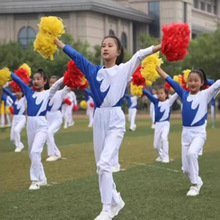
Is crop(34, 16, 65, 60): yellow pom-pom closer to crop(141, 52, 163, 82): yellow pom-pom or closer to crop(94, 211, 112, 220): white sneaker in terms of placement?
crop(141, 52, 163, 82): yellow pom-pom

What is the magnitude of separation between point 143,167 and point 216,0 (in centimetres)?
7289

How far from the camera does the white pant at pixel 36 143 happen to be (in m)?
10.1

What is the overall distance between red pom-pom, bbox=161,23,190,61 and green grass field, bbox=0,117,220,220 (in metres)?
1.97

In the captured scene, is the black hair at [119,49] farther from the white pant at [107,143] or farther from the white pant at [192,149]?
the white pant at [192,149]

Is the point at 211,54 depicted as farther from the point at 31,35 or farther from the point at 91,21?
the point at 31,35

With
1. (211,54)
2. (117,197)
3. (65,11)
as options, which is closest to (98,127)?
(117,197)

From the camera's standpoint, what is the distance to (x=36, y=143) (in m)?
10.3

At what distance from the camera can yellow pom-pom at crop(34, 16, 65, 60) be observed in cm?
767

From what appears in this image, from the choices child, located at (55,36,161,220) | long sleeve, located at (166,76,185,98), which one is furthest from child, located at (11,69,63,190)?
child, located at (55,36,161,220)

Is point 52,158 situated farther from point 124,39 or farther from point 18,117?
point 124,39

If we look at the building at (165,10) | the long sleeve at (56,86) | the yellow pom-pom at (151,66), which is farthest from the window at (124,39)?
the yellow pom-pom at (151,66)

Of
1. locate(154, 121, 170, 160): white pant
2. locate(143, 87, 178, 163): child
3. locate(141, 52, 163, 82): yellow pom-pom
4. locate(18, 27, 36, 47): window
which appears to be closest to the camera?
locate(141, 52, 163, 82): yellow pom-pom

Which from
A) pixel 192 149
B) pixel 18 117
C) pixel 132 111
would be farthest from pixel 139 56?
pixel 132 111

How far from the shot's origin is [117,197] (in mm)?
7535
